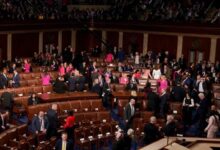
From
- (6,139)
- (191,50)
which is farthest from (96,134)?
(191,50)

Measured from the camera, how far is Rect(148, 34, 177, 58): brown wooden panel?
28.0m

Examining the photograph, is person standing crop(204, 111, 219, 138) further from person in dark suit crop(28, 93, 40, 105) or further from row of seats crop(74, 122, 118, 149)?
person in dark suit crop(28, 93, 40, 105)

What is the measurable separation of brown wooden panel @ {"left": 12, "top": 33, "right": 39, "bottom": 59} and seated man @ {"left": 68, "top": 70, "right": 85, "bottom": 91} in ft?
28.3

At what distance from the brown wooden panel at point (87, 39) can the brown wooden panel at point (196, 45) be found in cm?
686

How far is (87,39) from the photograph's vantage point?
32.0 metres

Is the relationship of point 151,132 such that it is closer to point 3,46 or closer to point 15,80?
point 15,80

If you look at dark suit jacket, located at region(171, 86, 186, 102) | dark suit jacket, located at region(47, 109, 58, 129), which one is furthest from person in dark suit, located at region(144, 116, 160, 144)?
dark suit jacket, located at region(171, 86, 186, 102)

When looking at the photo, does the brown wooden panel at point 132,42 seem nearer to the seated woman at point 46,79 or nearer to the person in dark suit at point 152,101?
the seated woman at point 46,79

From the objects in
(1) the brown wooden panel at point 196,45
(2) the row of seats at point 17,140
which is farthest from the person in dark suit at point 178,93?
(1) the brown wooden panel at point 196,45

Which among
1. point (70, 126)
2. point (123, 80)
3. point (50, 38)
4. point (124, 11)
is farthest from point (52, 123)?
point (124, 11)

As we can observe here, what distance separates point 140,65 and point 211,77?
488 centimetres

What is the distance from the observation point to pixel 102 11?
102ft

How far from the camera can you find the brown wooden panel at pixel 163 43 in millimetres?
28038

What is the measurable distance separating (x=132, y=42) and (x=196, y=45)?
5126mm
